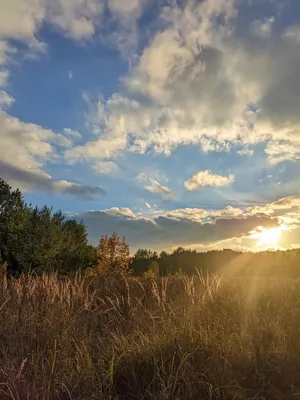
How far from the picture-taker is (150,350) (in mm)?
4492

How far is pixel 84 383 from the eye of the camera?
388 cm

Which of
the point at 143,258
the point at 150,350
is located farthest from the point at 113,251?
the point at 143,258

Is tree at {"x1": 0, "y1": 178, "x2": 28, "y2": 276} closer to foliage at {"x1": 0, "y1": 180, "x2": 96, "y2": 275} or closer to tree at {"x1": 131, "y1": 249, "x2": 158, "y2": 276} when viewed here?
foliage at {"x1": 0, "y1": 180, "x2": 96, "y2": 275}

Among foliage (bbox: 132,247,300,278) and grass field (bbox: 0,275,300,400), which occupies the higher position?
foliage (bbox: 132,247,300,278)

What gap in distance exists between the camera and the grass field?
3801 millimetres

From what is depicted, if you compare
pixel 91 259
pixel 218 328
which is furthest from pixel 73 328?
pixel 91 259

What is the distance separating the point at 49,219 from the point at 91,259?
7.46 meters

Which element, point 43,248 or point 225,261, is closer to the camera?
point 43,248

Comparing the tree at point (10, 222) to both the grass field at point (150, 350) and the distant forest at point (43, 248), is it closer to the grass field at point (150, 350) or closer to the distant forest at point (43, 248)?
the distant forest at point (43, 248)

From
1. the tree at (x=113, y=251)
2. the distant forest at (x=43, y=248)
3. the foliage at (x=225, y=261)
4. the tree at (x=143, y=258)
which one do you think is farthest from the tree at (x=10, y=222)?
the tree at (x=143, y=258)

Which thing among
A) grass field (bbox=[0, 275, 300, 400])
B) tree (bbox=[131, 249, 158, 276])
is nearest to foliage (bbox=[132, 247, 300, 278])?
tree (bbox=[131, 249, 158, 276])

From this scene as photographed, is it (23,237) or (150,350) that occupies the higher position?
(23,237)

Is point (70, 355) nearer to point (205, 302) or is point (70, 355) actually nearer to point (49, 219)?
point (205, 302)

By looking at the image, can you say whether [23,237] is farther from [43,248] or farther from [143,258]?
[143,258]
